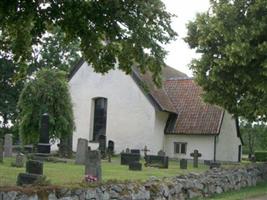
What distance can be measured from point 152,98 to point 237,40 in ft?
56.0

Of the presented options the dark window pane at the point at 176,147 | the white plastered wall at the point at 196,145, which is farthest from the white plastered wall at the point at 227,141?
the dark window pane at the point at 176,147

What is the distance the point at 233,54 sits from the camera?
2269cm

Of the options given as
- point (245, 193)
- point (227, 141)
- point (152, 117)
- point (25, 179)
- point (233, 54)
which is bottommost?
point (245, 193)

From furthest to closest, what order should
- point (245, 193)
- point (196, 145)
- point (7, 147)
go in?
point (196, 145)
point (7, 147)
point (245, 193)

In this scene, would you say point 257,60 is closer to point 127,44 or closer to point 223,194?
point 223,194

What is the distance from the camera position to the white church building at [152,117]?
39.2m

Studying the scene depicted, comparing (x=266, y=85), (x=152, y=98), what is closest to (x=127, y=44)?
(x=266, y=85)

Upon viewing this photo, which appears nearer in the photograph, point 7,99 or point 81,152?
point 81,152

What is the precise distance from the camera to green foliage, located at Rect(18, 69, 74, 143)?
31.3 metres

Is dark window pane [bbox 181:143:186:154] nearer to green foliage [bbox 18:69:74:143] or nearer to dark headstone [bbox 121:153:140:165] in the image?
green foliage [bbox 18:69:74:143]

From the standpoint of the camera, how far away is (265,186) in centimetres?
2227

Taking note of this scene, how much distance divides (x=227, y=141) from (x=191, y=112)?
384 centimetres

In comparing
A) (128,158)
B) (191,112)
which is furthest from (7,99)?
(128,158)

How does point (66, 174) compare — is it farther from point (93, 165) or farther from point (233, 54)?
point (233, 54)
